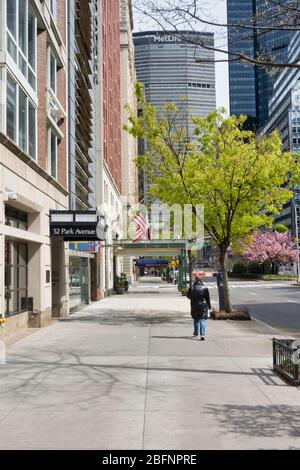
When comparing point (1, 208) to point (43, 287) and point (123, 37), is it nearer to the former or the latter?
point (43, 287)

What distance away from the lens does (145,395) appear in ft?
26.3

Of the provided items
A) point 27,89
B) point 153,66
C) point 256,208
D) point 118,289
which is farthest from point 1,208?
point 118,289

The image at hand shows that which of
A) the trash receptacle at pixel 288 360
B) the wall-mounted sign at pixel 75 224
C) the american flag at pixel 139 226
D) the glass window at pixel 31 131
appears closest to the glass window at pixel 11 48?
the glass window at pixel 31 131

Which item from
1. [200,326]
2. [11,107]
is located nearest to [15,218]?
[11,107]

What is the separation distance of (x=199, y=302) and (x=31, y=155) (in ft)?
24.5

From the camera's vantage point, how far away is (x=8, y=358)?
38.3 feet

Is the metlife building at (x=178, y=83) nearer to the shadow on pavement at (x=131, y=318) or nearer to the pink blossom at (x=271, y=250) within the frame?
A: the shadow on pavement at (x=131, y=318)

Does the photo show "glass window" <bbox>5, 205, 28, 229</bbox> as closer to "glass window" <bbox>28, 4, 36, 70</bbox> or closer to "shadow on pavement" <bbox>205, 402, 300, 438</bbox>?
"glass window" <bbox>28, 4, 36, 70</bbox>

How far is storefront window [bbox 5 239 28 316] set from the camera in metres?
15.5

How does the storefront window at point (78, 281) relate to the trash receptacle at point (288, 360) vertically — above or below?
above

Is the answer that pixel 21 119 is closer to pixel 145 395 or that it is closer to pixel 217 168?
pixel 217 168

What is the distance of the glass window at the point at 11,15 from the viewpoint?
14.7m

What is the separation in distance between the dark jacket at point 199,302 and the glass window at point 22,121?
6.80 m

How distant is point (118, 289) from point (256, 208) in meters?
24.4
